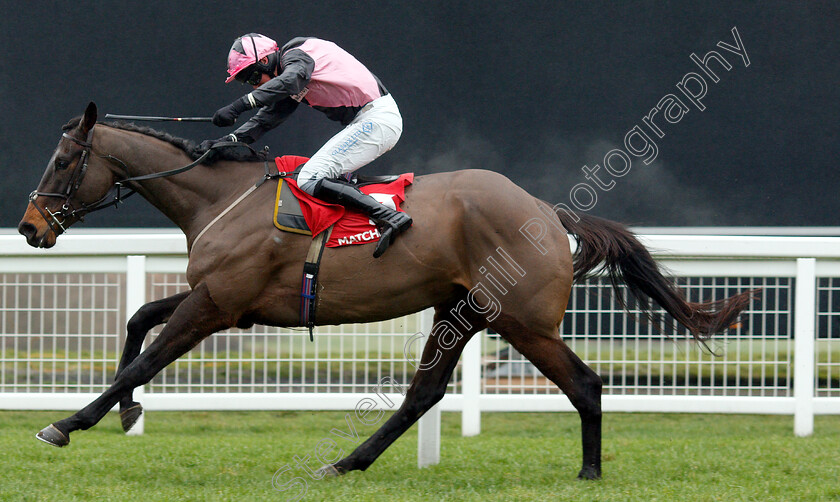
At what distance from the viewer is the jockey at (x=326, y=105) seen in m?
3.66

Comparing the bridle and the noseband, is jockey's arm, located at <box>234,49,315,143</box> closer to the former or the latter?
the bridle

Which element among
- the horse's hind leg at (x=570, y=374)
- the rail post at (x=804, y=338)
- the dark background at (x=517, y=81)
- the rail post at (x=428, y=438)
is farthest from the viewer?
the dark background at (x=517, y=81)

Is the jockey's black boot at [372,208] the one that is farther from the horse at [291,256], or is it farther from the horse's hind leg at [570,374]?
the horse's hind leg at [570,374]

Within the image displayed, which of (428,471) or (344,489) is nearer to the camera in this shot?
(344,489)

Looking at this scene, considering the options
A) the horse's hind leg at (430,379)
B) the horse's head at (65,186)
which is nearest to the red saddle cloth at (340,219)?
the horse's hind leg at (430,379)

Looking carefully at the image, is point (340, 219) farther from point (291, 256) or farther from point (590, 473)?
point (590, 473)

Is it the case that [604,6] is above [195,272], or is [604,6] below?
above

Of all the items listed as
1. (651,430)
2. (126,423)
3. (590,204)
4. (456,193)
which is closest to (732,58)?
(590,204)

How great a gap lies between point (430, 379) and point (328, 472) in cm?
64

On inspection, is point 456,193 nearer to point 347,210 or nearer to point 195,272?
point 347,210

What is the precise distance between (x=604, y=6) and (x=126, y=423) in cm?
402

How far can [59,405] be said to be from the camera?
16.4ft

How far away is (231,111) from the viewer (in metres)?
3.70

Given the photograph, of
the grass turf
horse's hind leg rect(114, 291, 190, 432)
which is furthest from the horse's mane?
the grass turf
